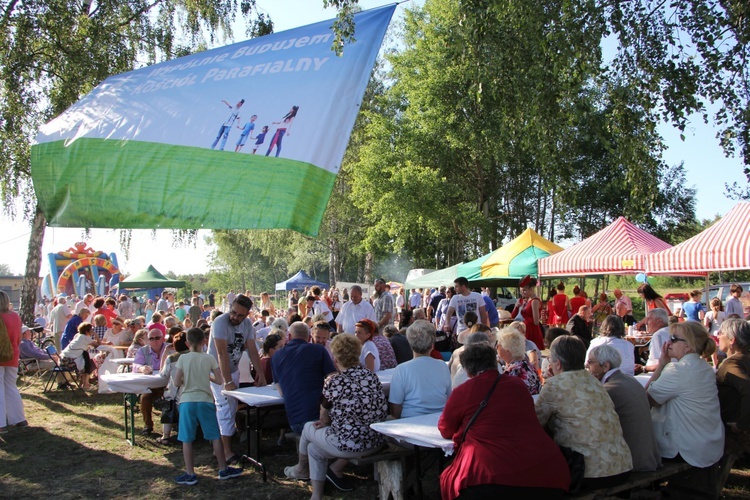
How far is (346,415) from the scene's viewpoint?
4.40 metres

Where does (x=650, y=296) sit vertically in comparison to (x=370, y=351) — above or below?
above

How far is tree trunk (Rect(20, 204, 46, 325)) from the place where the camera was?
1272cm

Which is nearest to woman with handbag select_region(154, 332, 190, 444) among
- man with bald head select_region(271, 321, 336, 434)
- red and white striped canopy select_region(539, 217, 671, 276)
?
man with bald head select_region(271, 321, 336, 434)

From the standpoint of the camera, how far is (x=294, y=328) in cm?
521

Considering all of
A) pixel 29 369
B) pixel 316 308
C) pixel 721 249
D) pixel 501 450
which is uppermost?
pixel 721 249

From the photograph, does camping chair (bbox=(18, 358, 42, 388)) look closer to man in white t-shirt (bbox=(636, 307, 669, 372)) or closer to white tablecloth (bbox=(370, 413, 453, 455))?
white tablecloth (bbox=(370, 413, 453, 455))

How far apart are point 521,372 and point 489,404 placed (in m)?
1.42

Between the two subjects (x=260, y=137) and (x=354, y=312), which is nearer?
(x=260, y=137)

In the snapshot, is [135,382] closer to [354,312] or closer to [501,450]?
[354,312]

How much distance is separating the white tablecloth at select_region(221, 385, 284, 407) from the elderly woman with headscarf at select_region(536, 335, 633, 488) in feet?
8.27

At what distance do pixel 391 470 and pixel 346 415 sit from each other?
0.54 m

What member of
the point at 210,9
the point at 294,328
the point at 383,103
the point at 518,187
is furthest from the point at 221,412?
the point at 518,187

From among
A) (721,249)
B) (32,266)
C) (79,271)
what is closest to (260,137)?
(721,249)

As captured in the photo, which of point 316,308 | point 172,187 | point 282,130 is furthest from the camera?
point 316,308
